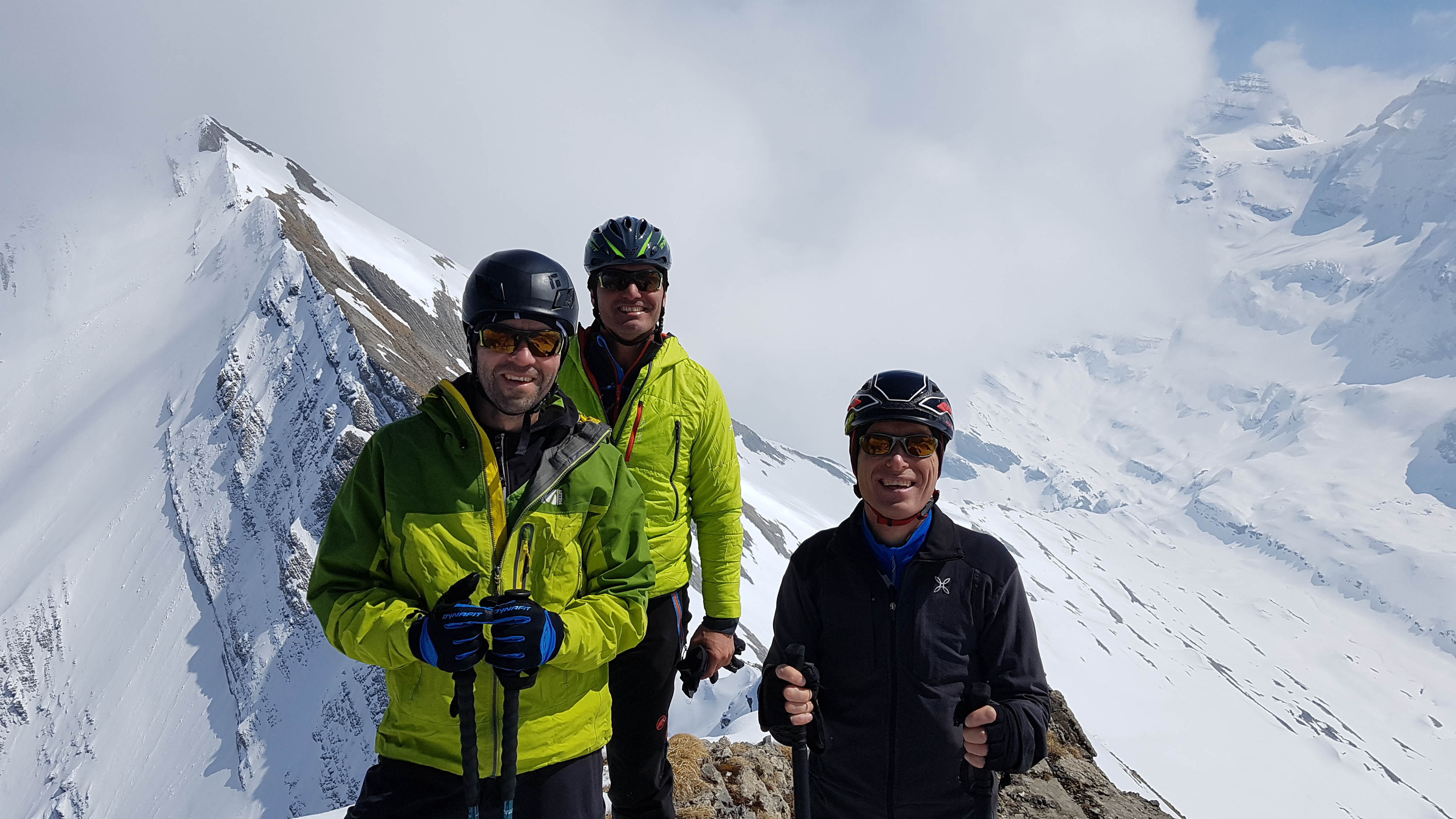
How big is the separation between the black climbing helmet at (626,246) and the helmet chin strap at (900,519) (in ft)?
9.10

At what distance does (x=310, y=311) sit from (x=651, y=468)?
85.5 metres

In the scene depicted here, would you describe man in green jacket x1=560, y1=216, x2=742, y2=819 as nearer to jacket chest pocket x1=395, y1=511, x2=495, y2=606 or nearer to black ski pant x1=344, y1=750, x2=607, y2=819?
black ski pant x1=344, y1=750, x2=607, y2=819

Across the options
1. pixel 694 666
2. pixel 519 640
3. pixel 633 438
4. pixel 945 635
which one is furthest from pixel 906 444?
pixel 519 640

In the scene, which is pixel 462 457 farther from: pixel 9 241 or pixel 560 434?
pixel 9 241

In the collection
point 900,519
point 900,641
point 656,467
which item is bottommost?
point 900,641

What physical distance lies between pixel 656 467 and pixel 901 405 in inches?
76.4

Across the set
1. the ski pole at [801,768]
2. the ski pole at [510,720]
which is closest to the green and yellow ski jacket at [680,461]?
the ski pole at [801,768]

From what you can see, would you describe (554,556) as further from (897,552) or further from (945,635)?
(945,635)

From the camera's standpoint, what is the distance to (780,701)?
4.33m

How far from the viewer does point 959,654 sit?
4355 mm

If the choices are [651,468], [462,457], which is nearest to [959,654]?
[651,468]

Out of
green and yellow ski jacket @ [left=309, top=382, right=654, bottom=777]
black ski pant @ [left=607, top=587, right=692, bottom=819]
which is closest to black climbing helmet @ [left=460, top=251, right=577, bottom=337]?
green and yellow ski jacket @ [left=309, top=382, right=654, bottom=777]

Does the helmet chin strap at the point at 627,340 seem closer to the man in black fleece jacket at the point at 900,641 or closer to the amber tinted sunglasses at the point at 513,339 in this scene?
the amber tinted sunglasses at the point at 513,339

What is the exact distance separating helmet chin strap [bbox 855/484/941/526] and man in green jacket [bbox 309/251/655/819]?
4.68 ft
